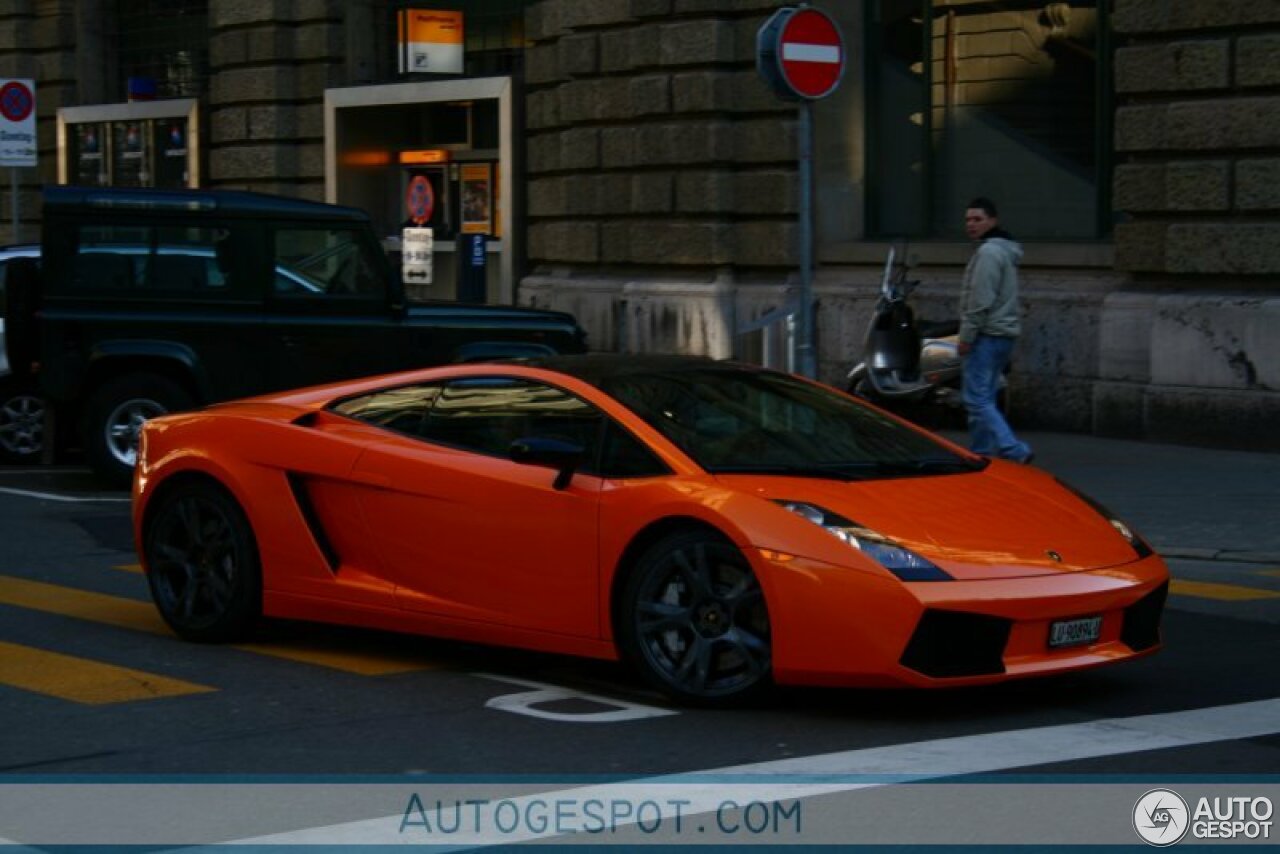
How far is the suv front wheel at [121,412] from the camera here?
49.4 feet

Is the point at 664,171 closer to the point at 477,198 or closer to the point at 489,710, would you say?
the point at 477,198

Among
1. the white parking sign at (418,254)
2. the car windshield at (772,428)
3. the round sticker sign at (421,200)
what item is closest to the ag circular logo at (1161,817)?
the car windshield at (772,428)

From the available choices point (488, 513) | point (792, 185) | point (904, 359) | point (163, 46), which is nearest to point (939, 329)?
point (904, 359)

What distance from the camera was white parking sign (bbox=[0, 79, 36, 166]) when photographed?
73.9ft

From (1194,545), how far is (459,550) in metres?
5.02

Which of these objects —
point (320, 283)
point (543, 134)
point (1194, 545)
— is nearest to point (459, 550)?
point (1194, 545)

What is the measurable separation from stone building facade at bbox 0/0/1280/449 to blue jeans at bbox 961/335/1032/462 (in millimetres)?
1690

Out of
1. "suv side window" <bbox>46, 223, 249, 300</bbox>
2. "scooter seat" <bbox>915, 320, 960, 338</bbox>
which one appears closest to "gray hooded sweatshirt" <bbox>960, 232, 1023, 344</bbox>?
"scooter seat" <bbox>915, 320, 960, 338</bbox>

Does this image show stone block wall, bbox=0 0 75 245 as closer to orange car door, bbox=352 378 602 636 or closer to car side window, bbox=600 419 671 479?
orange car door, bbox=352 378 602 636

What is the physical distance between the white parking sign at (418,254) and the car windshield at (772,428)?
1503 centimetres

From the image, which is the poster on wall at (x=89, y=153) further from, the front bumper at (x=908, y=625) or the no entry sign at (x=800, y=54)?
the front bumper at (x=908, y=625)

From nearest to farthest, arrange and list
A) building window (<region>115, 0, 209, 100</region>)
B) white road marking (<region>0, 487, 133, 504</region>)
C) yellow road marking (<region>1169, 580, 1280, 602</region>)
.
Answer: yellow road marking (<region>1169, 580, 1280, 602</region>) → white road marking (<region>0, 487, 133, 504</region>) → building window (<region>115, 0, 209, 100</region>)

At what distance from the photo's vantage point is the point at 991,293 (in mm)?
14055

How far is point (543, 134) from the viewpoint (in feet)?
76.3
